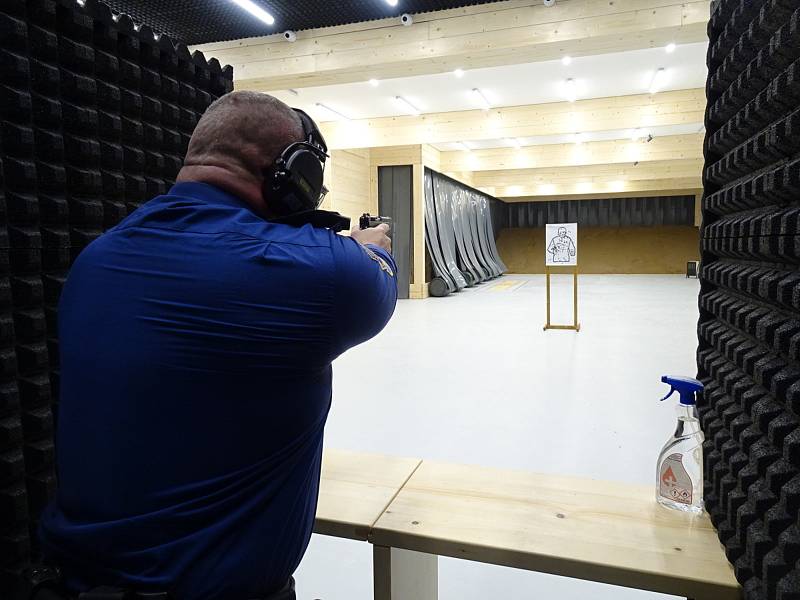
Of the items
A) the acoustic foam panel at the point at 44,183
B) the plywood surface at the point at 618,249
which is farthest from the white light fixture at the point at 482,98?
the plywood surface at the point at 618,249

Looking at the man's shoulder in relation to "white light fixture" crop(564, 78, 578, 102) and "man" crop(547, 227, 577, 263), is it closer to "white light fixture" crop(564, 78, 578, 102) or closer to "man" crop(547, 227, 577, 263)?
"white light fixture" crop(564, 78, 578, 102)

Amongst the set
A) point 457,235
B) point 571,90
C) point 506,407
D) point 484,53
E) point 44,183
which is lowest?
point 506,407

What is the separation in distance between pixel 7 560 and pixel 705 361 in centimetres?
152

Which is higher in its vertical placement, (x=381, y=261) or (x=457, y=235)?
(x=457, y=235)

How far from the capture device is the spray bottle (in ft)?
3.65

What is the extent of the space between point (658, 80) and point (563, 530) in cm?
675

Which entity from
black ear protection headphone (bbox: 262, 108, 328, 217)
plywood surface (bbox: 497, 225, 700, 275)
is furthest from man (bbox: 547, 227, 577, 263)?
plywood surface (bbox: 497, 225, 700, 275)

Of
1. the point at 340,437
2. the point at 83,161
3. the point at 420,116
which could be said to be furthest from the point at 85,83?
the point at 420,116

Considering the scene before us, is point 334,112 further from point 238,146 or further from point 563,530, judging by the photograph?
point 563,530

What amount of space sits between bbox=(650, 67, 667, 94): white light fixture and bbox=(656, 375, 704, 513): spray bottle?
6.08 meters

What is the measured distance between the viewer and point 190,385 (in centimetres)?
79

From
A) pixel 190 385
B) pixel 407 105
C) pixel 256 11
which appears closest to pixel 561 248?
pixel 407 105

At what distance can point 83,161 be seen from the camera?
1.32m

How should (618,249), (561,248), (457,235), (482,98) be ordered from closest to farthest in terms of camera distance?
1. (561,248)
2. (482,98)
3. (457,235)
4. (618,249)
